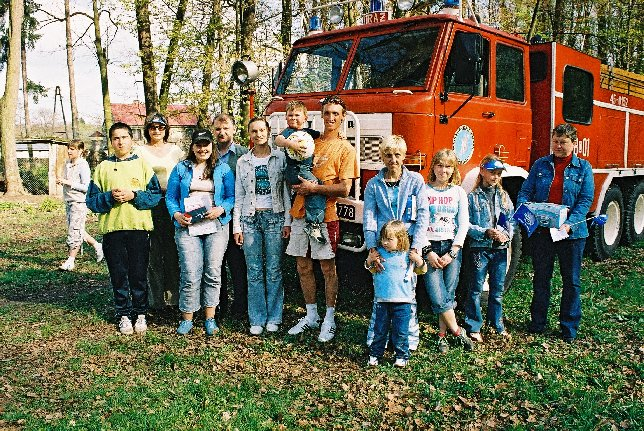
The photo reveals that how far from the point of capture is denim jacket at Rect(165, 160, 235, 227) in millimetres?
5441

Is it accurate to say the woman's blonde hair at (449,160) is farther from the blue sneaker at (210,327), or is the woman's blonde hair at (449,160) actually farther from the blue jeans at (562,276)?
the blue sneaker at (210,327)

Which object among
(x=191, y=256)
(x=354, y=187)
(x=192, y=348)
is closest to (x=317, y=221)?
(x=354, y=187)

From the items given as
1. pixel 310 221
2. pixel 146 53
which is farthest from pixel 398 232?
pixel 146 53

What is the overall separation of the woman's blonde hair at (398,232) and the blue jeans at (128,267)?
241 cm

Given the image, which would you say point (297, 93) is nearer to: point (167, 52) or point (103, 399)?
point (103, 399)

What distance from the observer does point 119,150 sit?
5578mm

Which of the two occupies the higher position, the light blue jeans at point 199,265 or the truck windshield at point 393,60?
the truck windshield at point 393,60

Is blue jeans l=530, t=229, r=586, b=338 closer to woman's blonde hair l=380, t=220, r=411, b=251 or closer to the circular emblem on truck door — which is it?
the circular emblem on truck door

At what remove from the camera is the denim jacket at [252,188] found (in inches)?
213

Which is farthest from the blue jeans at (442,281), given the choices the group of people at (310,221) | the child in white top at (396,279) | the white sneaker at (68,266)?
the white sneaker at (68,266)

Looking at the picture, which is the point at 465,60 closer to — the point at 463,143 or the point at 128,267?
the point at 463,143

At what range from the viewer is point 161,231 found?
6004mm

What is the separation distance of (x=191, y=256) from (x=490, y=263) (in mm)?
2670

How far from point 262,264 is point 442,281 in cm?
166
